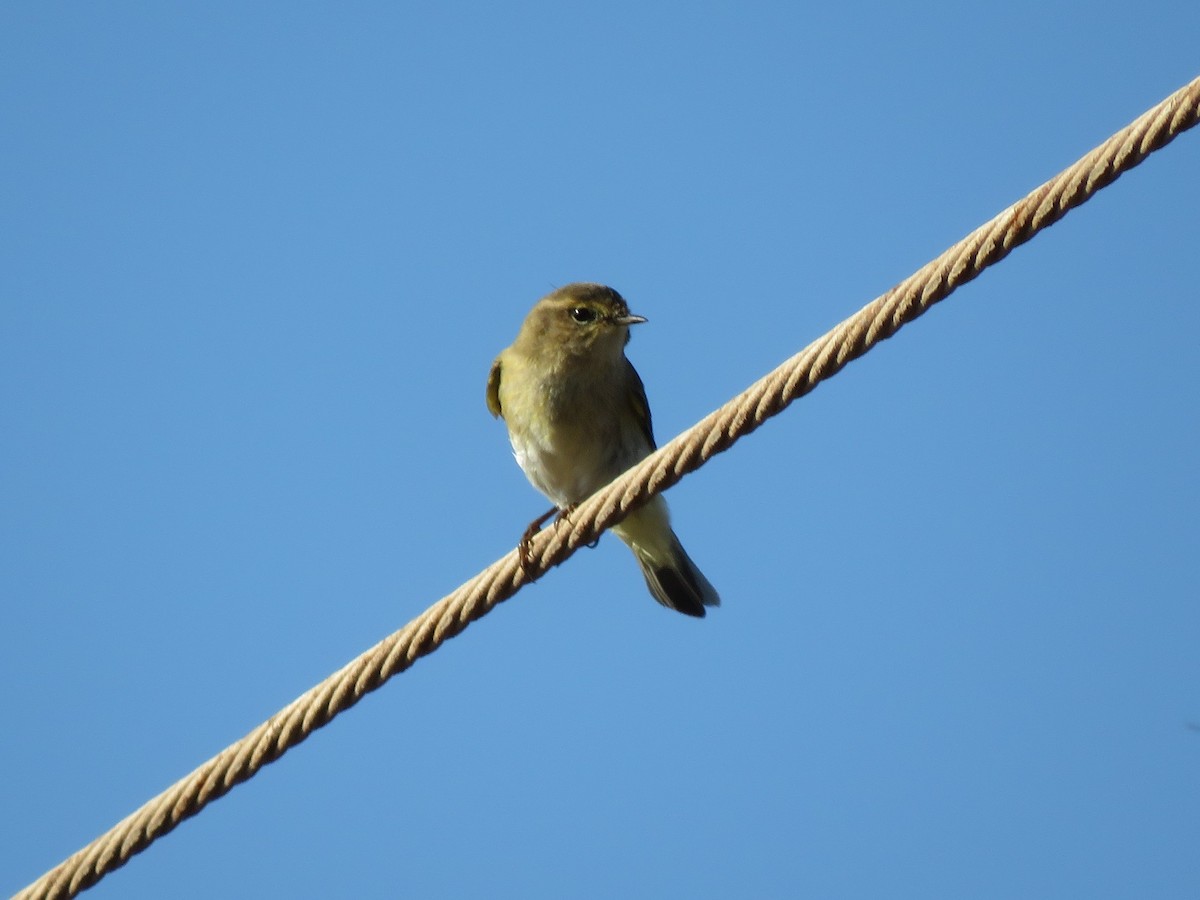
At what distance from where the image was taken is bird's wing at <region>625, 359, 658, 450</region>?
720cm

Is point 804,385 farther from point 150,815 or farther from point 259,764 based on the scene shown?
point 150,815

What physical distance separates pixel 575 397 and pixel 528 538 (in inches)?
50.8

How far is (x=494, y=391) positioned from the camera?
7613 mm

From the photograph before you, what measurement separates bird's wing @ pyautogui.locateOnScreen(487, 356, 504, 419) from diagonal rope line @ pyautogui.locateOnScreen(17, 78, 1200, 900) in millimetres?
2840

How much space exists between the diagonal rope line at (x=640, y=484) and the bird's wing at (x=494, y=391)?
284cm

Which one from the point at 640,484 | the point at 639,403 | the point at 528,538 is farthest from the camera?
the point at 639,403

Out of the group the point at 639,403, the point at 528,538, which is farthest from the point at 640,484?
the point at 639,403

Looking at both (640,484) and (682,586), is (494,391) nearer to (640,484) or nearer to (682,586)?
(682,586)

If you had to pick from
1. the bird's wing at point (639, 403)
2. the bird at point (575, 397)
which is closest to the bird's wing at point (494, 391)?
the bird at point (575, 397)

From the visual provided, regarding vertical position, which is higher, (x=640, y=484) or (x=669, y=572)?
(x=669, y=572)

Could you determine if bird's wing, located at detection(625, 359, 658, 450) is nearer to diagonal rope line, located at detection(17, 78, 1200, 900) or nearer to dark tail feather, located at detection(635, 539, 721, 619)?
dark tail feather, located at detection(635, 539, 721, 619)

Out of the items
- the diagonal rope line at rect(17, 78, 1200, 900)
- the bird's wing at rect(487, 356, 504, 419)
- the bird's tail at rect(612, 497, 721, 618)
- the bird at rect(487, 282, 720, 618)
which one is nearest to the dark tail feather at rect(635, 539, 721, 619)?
the bird's tail at rect(612, 497, 721, 618)

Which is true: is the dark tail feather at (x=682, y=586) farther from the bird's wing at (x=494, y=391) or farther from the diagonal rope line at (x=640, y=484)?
the diagonal rope line at (x=640, y=484)

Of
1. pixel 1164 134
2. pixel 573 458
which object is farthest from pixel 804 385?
pixel 573 458
